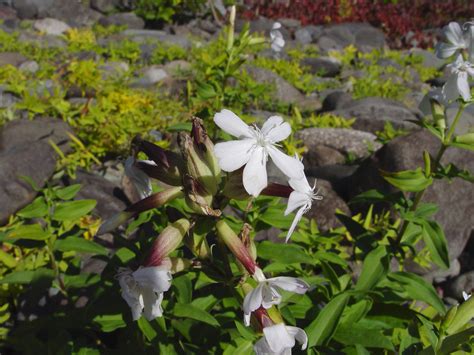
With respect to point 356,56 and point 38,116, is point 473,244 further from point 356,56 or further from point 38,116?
point 356,56

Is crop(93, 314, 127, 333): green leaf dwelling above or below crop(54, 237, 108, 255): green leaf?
below

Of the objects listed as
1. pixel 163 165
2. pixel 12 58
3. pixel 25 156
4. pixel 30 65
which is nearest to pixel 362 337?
pixel 163 165

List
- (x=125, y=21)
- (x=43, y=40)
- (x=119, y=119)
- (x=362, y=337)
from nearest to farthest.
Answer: (x=362, y=337) < (x=119, y=119) < (x=43, y=40) < (x=125, y=21)

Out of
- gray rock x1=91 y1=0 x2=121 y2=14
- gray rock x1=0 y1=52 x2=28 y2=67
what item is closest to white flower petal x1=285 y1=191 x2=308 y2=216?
gray rock x1=0 y1=52 x2=28 y2=67

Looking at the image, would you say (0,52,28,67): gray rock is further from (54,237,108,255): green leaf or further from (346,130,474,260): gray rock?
(54,237,108,255): green leaf

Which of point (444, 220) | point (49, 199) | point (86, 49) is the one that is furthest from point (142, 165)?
point (86, 49)

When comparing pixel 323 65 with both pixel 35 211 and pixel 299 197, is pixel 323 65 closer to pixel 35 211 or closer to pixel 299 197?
pixel 35 211

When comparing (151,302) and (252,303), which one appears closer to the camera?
(252,303)
